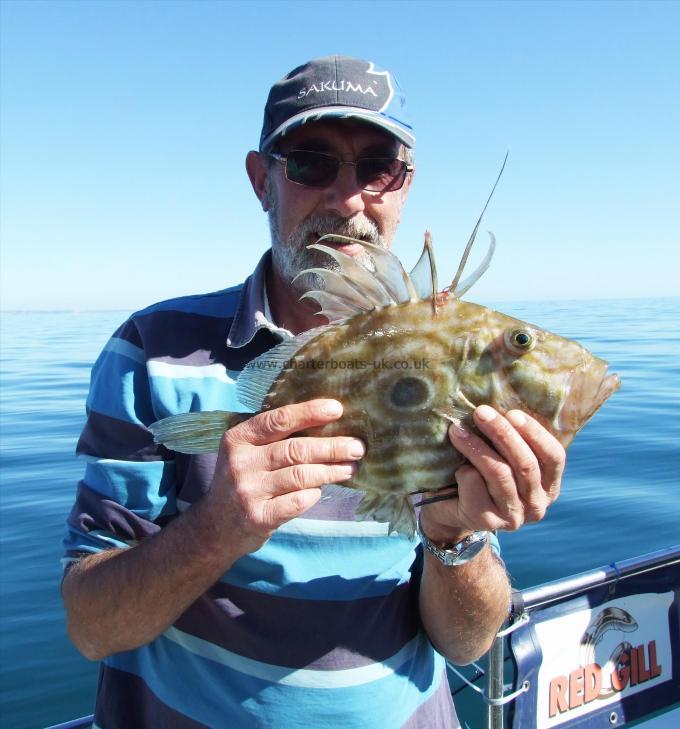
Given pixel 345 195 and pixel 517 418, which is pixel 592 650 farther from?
pixel 345 195

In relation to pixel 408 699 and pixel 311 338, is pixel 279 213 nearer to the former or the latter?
pixel 311 338

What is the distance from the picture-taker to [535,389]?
201cm

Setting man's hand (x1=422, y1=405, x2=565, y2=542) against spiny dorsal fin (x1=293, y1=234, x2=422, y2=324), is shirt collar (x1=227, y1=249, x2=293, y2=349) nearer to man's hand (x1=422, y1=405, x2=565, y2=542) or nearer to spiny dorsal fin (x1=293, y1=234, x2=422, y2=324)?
spiny dorsal fin (x1=293, y1=234, x2=422, y2=324)

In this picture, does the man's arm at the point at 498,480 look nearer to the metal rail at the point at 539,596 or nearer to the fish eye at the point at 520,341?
the fish eye at the point at 520,341

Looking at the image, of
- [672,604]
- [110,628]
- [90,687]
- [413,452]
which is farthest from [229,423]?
[90,687]

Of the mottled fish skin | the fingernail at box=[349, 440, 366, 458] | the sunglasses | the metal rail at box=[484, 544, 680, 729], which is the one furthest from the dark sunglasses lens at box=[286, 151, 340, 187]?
the metal rail at box=[484, 544, 680, 729]

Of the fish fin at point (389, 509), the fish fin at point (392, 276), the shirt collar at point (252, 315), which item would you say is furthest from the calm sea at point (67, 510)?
the fish fin at point (392, 276)

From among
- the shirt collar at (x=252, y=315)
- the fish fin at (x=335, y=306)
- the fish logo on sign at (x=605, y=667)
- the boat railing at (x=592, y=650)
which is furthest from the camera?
the fish logo on sign at (x=605, y=667)

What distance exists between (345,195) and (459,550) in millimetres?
1914

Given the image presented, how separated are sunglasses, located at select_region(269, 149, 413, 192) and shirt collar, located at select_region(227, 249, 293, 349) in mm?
572

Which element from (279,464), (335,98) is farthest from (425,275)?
(335,98)

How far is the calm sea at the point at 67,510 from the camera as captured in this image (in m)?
5.38

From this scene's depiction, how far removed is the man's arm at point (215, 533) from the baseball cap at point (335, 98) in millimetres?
1795

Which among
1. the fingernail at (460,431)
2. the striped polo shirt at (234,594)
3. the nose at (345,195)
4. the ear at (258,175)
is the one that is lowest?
the striped polo shirt at (234,594)
